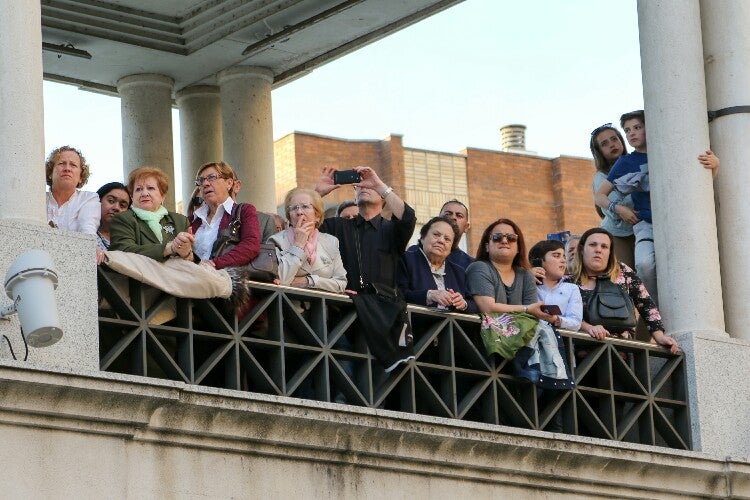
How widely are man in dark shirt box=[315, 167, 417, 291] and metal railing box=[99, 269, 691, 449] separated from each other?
0.35 m

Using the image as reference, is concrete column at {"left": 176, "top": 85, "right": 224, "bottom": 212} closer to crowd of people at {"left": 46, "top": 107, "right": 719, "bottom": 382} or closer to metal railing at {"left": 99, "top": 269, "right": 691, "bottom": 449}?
crowd of people at {"left": 46, "top": 107, "right": 719, "bottom": 382}

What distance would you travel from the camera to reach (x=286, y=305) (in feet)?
50.8

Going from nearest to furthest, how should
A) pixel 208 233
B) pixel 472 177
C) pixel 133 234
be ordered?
pixel 133 234
pixel 208 233
pixel 472 177

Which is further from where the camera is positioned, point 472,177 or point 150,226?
point 472,177

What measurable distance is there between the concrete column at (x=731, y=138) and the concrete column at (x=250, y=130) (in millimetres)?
5422

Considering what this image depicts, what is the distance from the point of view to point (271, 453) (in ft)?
48.8

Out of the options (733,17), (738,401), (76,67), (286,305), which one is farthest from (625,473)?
(76,67)

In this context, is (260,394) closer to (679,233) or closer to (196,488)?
(196,488)

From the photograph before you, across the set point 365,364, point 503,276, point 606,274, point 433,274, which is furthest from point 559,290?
point 365,364

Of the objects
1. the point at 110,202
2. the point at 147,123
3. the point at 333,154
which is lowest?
the point at 110,202

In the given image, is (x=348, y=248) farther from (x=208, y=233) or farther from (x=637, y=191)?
(x=637, y=191)

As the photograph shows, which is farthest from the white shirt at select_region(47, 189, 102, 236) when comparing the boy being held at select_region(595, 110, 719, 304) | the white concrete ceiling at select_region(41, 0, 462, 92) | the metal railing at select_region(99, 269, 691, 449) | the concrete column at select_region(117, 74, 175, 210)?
the concrete column at select_region(117, 74, 175, 210)

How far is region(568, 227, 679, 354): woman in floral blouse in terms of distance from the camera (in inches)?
682

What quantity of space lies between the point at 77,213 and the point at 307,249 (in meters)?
1.69
